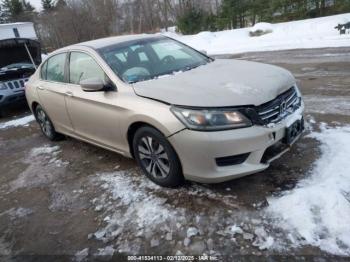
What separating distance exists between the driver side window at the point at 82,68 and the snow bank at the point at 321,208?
2.55m

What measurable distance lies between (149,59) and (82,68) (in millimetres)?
926

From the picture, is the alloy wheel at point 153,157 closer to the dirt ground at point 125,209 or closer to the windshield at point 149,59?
the dirt ground at point 125,209

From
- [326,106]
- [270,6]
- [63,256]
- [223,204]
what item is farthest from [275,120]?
[270,6]

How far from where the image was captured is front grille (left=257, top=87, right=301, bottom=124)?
11.0 feet

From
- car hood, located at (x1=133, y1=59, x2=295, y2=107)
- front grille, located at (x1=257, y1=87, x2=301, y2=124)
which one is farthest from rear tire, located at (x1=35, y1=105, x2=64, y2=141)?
front grille, located at (x1=257, y1=87, x2=301, y2=124)

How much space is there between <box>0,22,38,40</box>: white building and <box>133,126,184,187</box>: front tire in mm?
8069

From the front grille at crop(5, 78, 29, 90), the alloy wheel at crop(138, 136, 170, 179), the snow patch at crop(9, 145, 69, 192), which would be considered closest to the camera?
the alloy wheel at crop(138, 136, 170, 179)

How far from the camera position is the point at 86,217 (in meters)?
3.68

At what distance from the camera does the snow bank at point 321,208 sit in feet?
9.21

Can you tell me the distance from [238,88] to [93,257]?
2.05 metres

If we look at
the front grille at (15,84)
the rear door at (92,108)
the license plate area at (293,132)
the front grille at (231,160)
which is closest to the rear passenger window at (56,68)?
the rear door at (92,108)

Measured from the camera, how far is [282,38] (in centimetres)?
1689

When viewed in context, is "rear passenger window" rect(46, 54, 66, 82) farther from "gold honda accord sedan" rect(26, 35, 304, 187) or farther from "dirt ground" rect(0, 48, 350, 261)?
"dirt ground" rect(0, 48, 350, 261)

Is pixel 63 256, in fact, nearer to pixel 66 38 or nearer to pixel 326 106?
pixel 326 106
